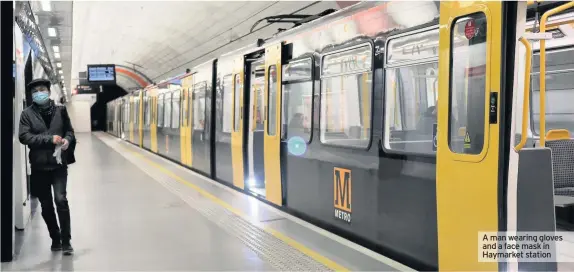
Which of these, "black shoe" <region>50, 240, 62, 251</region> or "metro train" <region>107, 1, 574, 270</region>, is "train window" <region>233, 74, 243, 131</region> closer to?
"metro train" <region>107, 1, 574, 270</region>

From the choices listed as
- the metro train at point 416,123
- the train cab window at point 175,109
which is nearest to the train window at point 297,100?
the metro train at point 416,123

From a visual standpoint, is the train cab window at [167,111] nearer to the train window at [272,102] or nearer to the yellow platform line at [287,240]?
the yellow platform line at [287,240]

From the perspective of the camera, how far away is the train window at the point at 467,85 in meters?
3.29

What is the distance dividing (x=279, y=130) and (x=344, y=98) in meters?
1.42

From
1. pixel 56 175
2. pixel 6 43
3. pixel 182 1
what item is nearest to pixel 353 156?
pixel 56 175

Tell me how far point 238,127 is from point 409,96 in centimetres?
405

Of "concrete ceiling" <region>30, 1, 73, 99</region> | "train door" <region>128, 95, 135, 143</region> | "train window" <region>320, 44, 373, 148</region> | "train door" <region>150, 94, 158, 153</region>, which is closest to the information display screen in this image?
"train door" <region>128, 95, 135, 143</region>

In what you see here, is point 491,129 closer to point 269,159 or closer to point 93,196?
point 269,159

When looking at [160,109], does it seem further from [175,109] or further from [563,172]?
[563,172]

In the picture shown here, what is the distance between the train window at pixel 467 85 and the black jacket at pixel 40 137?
→ 11.0 ft

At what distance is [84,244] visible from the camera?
16.5 feet

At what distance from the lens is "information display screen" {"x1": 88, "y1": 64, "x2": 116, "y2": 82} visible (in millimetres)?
24109

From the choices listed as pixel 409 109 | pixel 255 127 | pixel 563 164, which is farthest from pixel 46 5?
pixel 563 164

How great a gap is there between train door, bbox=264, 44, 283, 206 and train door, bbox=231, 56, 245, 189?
1.14 metres
